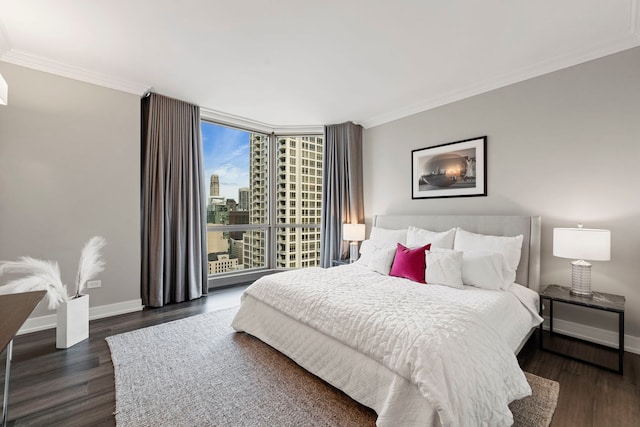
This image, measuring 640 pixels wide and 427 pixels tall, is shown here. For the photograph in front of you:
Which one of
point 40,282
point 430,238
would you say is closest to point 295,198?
point 430,238

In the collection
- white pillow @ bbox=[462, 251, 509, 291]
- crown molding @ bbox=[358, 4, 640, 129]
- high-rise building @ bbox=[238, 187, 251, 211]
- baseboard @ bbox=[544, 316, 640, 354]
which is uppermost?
crown molding @ bbox=[358, 4, 640, 129]

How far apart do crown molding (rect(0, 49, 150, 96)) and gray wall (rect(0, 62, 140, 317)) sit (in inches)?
2.1

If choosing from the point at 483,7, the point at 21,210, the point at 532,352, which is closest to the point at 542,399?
the point at 532,352

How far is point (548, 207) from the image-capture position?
279cm

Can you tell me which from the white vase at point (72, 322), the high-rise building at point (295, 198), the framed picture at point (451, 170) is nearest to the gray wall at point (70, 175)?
the white vase at point (72, 322)

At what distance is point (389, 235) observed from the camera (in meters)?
3.66

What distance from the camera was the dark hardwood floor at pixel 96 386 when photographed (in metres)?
1.65

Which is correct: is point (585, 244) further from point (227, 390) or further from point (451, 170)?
point (227, 390)

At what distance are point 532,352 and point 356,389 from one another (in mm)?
1815

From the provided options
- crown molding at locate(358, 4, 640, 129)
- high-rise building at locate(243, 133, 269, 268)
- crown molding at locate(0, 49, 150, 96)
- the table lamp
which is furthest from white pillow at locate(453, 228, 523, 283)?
crown molding at locate(0, 49, 150, 96)

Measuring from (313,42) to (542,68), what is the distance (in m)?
2.31

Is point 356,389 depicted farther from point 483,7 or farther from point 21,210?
point 21,210

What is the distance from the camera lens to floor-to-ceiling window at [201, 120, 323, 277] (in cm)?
474

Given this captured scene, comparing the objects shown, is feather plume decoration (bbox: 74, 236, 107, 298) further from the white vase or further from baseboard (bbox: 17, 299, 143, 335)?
baseboard (bbox: 17, 299, 143, 335)
